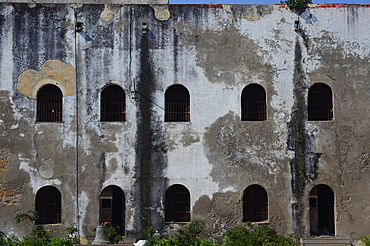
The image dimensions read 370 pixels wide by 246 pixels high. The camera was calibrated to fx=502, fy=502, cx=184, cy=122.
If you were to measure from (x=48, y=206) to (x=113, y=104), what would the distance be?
141 inches

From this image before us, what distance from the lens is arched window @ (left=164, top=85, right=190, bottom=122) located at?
15172 millimetres

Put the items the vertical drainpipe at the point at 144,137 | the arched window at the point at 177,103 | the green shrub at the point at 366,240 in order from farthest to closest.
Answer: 1. the arched window at the point at 177,103
2. the vertical drainpipe at the point at 144,137
3. the green shrub at the point at 366,240

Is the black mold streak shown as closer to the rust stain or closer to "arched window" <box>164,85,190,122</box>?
"arched window" <box>164,85,190,122</box>

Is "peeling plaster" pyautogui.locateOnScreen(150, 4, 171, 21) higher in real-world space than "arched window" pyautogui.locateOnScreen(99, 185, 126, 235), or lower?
higher

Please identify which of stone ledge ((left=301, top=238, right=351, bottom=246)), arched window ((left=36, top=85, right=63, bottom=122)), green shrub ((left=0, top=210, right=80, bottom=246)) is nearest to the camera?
green shrub ((left=0, top=210, right=80, bottom=246))

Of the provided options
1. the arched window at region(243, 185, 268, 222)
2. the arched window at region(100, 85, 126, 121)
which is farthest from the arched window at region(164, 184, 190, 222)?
the arched window at region(100, 85, 126, 121)

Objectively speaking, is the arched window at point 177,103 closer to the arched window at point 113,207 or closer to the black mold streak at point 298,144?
the arched window at point 113,207

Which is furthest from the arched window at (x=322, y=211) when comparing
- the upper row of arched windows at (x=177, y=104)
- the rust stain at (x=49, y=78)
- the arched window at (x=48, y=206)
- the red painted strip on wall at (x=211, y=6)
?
the rust stain at (x=49, y=78)

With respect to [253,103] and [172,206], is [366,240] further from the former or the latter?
[172,206]

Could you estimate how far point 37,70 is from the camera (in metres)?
15.0

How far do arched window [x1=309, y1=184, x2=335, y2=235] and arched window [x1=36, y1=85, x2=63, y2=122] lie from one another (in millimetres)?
8044

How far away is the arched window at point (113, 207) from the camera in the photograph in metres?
14.9

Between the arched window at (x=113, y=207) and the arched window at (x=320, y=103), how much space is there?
627cm

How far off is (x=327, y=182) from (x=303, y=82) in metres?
3.09
